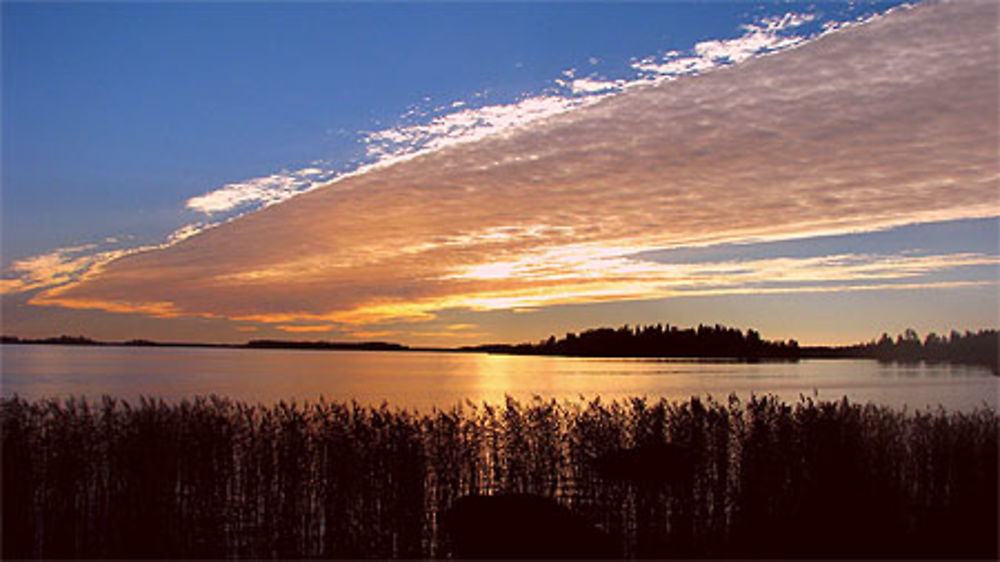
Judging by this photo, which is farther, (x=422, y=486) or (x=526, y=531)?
(x=422, y=486)

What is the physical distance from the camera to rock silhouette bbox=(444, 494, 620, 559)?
11.9m

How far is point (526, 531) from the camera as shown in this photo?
11.9m

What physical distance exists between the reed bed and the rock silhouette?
138 centimetres

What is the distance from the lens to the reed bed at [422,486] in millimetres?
13375

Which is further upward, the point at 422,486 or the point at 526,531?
the point at 422,486

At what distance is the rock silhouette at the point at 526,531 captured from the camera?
39.0 ft

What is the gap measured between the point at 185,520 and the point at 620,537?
778cm

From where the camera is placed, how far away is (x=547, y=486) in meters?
15.8

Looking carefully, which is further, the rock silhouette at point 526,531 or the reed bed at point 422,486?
the reed bed at point 422,486

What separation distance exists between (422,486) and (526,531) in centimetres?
319

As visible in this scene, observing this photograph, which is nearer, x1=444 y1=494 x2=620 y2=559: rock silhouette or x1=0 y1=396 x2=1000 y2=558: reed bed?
x1=444 y1=494 x2=620 y2=559: rock silhouette

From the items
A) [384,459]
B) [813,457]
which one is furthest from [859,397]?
[384,459]

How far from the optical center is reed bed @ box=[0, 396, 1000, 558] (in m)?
13.4

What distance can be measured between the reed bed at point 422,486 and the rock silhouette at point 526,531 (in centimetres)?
138
